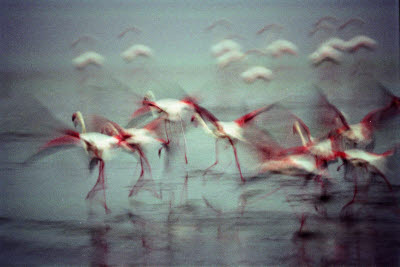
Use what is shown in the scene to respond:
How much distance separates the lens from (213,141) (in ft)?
3.49

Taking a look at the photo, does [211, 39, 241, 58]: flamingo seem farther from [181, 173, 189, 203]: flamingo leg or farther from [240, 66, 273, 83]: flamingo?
[181, 173, 189, 203]: flamingo leg

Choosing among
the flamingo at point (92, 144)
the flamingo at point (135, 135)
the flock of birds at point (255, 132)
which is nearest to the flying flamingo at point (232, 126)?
the flock of birds at point (255, 132)

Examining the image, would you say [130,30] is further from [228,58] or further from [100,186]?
[100,186]

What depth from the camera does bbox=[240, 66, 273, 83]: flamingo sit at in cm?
106

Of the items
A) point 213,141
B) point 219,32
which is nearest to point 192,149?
point 213,141

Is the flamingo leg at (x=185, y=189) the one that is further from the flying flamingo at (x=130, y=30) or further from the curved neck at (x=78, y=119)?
the flying flamingo at (x=130, y=30)

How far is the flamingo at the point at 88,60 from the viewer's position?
41.5 inches

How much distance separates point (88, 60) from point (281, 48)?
0.48 m

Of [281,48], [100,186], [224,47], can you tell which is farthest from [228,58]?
[100,186]

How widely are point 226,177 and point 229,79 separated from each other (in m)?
0.25

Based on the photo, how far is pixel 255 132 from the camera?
1.06 meters

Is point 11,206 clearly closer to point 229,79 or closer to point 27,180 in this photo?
point 27,180

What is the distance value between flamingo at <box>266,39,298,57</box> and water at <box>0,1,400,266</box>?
1 centimetres

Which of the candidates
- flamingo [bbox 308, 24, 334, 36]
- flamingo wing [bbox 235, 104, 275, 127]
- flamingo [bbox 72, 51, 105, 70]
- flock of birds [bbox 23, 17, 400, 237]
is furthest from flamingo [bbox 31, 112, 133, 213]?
flamingo [bbox 308, 24, 334, 36]
